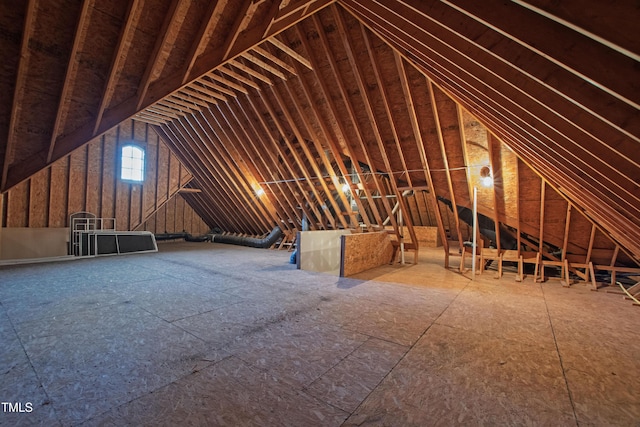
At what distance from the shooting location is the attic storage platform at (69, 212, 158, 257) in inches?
318

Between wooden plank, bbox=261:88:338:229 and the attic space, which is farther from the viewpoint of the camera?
wooden plank, bbox=261:88:338:229

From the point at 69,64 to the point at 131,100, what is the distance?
1.09 meters

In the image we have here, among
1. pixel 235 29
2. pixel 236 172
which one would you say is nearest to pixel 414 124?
pixel 235 29

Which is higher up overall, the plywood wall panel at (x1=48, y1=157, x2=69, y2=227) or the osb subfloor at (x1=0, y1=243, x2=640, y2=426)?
the plywood wall panel at (x1=48, y1=157, x2=69, y2=227)

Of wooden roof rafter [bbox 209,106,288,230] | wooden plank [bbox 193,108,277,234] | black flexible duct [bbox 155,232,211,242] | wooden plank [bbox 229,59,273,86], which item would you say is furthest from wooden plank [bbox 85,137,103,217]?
wooden plank [bbox 229,59,273,86]

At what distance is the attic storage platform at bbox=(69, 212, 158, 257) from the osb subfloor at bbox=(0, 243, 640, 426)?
150 inches

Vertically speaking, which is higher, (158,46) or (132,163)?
(158,46)

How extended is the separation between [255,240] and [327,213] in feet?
12.5

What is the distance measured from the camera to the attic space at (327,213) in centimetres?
179

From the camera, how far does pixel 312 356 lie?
2475 mm

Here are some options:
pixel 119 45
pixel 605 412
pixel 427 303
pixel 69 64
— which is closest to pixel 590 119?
pixel 605 412

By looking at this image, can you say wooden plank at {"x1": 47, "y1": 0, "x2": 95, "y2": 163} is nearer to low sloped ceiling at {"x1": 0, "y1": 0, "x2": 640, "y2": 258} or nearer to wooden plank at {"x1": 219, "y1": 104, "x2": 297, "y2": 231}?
low sloped ceiling at {"x1": 0, "y1": 0, "x2": 640, "y2": 258}

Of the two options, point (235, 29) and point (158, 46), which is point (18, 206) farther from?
point (235, 29)

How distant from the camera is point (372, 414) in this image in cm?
174
